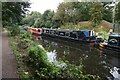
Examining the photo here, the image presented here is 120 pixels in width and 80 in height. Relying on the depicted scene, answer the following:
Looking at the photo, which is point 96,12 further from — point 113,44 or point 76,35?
point 113,44

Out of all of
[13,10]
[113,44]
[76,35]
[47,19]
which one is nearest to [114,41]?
[113,44]

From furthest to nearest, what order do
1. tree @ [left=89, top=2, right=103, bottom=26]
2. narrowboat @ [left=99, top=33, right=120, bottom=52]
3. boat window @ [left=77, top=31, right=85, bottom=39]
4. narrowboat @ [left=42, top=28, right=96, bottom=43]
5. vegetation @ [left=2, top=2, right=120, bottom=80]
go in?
tree @ [left=89, top=2, right=103, bottom=26] → boat window @ [left=77, top=31, right=85, bottom=39] → narrowboat @ [left=42, top=28, right=96, bottom=43] → narrowboat @ [left=99, top=33, right=120, bottom=52] → vegetation @ [left=2, top=2, right=120, bottom=80]

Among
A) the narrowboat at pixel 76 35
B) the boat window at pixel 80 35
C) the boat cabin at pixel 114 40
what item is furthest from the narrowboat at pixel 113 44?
the boat window at pixel 80 35

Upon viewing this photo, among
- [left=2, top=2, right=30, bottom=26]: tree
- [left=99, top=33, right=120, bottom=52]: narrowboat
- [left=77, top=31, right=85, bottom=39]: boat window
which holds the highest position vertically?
[left=2, top=2, right=30, bottom=26]: tree

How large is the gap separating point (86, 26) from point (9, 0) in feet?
39.9

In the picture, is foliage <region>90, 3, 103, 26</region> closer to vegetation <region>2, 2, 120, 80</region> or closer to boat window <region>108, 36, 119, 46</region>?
vegetation <region>2, 2, 120, 80</region>

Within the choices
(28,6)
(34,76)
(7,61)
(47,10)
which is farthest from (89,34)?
(47,10)

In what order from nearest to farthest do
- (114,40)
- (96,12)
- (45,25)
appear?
(114,40) → (96,12) → (45,25)

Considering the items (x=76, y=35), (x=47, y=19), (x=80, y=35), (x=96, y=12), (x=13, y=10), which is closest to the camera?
(x=80, y=35)

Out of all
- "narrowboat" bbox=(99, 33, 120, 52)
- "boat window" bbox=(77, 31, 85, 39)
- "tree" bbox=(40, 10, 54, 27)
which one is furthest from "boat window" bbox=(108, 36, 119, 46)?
"tree" bbox=(40, 10, 54, 27)

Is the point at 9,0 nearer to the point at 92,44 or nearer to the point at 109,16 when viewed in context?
the point at 92,44

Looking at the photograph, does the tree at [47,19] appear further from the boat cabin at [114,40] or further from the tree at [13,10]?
the boat cabin at [114,40]

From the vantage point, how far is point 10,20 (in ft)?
68.8

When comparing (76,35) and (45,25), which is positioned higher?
(45,25)
